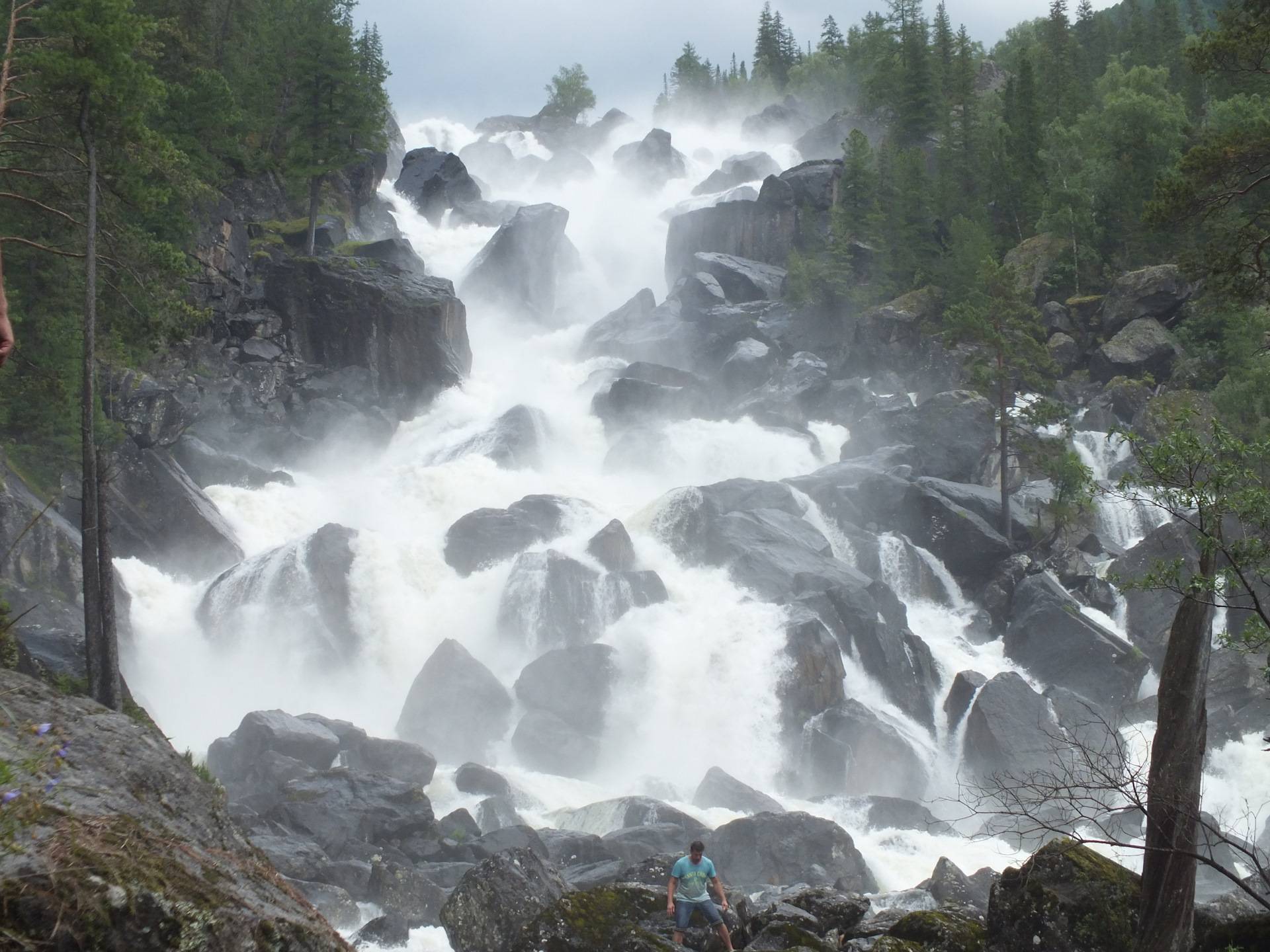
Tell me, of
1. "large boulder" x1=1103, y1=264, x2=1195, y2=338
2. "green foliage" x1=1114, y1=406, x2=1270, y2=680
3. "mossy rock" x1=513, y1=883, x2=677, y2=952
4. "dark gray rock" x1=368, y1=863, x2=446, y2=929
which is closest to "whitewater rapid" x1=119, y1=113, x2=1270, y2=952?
"dark gray rock" x1=368, y1=863, x2=446, y2=929

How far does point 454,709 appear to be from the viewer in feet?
89.9

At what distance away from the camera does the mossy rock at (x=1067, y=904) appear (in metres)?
8.38

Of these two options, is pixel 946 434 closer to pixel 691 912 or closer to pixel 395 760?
pixel 395 760

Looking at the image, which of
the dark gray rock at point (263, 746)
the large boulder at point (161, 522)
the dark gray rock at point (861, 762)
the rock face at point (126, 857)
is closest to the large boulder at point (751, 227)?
the large boulder at point (161, 522)

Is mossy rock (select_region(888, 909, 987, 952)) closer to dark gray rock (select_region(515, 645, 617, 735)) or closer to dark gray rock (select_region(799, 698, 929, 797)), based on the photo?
dark gray rock (select_region(799, 698, 929, 797))

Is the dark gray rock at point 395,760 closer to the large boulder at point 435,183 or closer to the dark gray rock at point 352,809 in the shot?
Result: the dark gray rock at point 352,809

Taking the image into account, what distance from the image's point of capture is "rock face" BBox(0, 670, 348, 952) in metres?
4.09

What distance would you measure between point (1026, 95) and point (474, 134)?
244 feet

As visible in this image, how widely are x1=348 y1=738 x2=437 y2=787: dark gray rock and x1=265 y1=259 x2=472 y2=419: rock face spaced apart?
2633 centimetres

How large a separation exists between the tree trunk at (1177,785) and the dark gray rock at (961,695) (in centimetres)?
2170

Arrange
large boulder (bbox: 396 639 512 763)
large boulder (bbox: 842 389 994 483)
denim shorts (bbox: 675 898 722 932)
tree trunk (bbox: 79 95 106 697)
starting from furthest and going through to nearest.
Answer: large boulder (bbox: 842 389 994 483), large boulder (bbox: 396 639 512 763), tree trunk (bbox: 79 95 106 697), denim shorts (bbox: 675 898 722 932)

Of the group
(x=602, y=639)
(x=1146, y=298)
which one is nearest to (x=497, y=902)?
(x=602, y=639)

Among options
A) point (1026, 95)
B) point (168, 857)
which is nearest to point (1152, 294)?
point (1026, 95)

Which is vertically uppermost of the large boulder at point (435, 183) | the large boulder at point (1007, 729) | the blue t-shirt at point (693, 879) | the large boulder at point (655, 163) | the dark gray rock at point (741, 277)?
the large boulder at point (655, 163)
